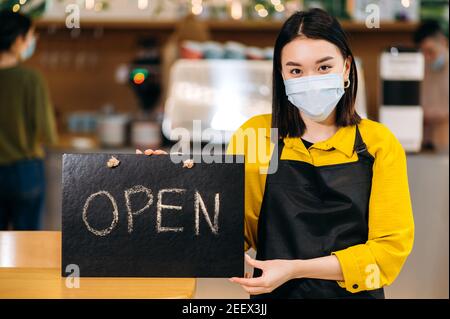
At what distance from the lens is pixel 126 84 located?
5.07 meters

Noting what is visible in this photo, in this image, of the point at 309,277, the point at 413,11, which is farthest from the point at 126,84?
the point at 309,277

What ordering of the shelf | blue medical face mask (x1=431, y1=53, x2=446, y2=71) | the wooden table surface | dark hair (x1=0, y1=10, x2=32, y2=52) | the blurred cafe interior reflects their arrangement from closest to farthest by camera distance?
the wooden table surface
the blurred cafe interior
dark hair (x1=0, y1=10, x2=32, y2=52)
blue medical face mask (x1=431, y1=53, x2=446, y2=71)
the shelf

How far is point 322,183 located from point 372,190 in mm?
97

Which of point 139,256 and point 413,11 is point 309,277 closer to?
point 139,256

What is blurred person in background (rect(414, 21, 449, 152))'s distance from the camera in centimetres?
312

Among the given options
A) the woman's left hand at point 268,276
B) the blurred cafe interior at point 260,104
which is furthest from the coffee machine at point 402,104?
the woman's left hand at point 268,276

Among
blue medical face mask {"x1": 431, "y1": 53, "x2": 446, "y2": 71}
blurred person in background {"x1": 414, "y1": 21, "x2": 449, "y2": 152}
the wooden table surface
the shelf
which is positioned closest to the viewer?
the wooden table surface

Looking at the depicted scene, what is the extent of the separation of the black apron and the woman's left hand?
0.28ft

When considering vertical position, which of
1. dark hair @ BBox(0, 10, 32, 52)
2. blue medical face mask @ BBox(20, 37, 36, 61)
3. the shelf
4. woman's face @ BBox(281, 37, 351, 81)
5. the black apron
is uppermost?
the shelf

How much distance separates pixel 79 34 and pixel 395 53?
9.25 feet

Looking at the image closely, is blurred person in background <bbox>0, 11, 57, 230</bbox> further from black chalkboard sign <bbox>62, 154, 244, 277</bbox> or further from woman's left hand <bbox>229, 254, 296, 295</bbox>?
woman's left hand <bbox>229, 254, 296, 295</bbox>

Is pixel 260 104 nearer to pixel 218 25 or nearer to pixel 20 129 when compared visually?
pixel 20 129

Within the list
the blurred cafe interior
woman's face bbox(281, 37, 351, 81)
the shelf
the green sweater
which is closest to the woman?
woman's face bbox(281, 37, 351, 81)

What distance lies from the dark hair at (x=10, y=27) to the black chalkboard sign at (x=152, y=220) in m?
1.87
